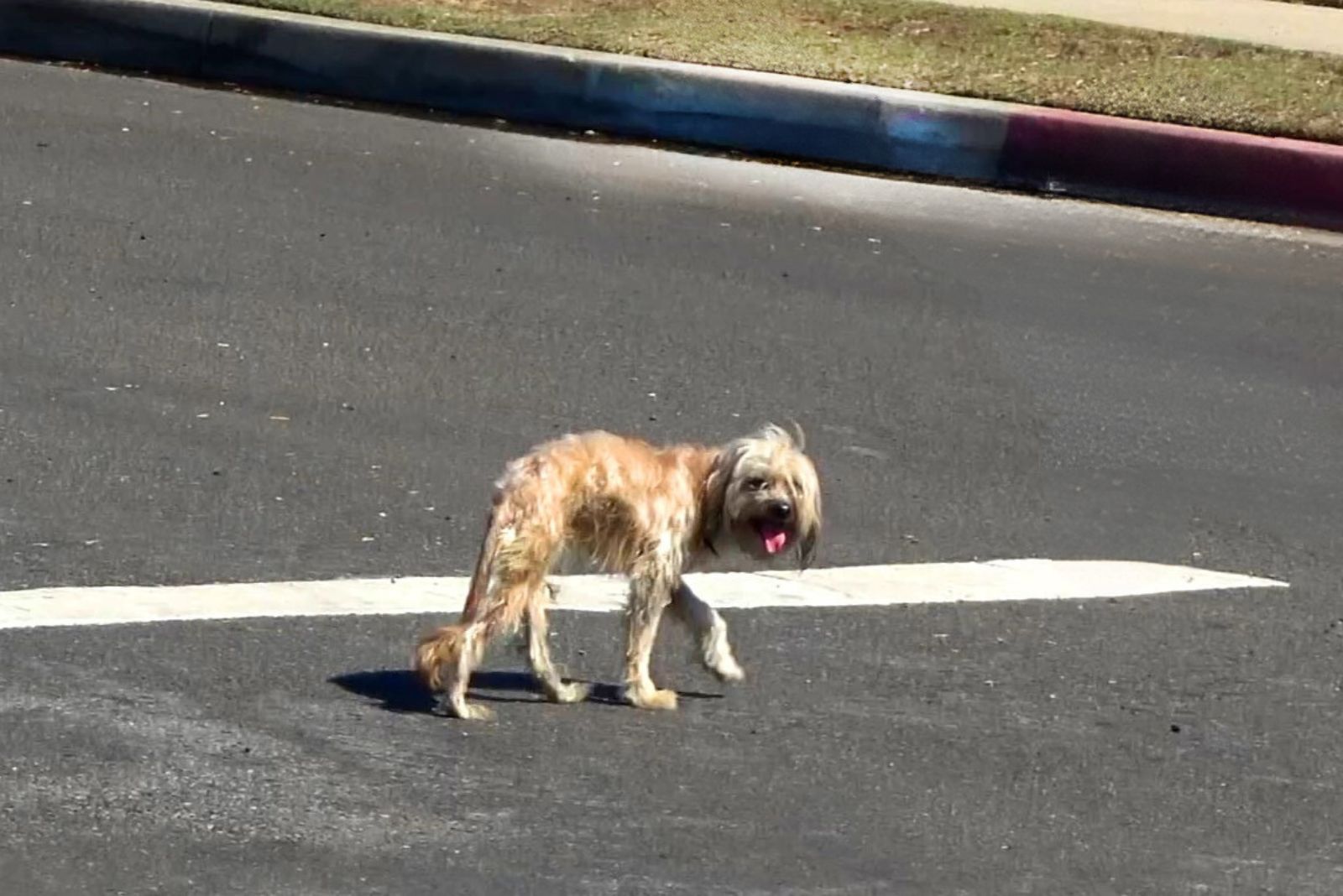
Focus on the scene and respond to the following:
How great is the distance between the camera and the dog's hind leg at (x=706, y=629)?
671 cm

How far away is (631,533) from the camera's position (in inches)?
261

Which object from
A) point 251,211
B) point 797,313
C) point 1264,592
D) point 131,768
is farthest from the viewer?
point 251,211

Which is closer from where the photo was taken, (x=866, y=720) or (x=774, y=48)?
(x=866, y=720)

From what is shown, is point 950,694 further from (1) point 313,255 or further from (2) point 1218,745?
(1) point 313,255

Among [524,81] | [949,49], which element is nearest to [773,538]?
[524,81]

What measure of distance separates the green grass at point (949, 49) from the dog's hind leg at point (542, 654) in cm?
691

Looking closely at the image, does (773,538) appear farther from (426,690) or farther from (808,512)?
(426,690)

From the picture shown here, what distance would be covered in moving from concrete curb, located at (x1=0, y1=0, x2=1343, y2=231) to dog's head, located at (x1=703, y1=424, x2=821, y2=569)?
6282 millimetres

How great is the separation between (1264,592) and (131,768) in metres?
3.54

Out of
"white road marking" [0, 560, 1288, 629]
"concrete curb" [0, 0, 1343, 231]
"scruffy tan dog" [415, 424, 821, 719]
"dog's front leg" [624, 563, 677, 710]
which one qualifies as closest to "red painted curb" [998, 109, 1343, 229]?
"concrete curb" [0, 0, 1343, 231]

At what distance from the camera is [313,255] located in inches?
411

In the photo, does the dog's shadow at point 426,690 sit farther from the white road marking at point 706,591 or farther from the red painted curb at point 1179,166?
the red painted curb at point 1179,166

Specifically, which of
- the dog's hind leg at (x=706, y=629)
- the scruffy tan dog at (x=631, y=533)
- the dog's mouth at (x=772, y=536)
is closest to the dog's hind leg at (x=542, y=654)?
the scruffy tan dog at (x=631, y=533)

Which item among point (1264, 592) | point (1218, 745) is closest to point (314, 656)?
point (1218, 745)
